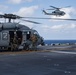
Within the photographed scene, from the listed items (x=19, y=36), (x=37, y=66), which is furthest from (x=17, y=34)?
(x=37, y=66)

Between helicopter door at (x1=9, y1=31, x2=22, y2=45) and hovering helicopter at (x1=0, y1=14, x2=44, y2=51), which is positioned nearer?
hovering helicopter at (x1=0, y1=14, x2=44, y2=51)

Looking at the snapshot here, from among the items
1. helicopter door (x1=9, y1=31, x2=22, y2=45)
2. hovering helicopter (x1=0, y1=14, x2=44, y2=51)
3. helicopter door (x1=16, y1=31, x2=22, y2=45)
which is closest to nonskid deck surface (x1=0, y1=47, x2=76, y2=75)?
hovering helicopter (x1=0, y1=14, x2=44, y2=51)

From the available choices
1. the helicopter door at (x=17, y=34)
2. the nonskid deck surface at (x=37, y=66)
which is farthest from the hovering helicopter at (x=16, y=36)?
the nonskid deck surface at (x=37, y=66)

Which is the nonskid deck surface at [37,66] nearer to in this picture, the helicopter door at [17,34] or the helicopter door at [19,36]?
the helicopter door at [17,34]

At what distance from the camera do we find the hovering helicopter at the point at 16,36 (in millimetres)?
34469

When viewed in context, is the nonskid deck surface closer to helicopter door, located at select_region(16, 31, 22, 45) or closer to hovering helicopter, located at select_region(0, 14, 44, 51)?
hovering helicopter, located at select_region(0, 14, 44, 51)

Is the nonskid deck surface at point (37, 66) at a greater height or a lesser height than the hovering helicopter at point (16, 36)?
lesser

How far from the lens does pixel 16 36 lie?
115 feet

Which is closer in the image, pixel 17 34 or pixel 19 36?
pixel 17 34

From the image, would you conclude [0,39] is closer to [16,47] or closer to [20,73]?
[16,47]

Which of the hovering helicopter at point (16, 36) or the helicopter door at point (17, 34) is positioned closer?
the hovering helicopter at point (16, 36)

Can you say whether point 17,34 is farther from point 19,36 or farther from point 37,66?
point 37,66

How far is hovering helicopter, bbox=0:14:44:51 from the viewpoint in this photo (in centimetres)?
3447

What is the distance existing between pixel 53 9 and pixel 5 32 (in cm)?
2776
